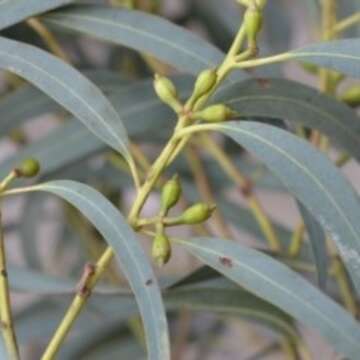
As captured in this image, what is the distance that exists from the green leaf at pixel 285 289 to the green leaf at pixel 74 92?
66mm

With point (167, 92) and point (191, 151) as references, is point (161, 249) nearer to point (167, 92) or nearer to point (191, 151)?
point (167, 92)

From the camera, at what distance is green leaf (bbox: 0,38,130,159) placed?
491 millimetres

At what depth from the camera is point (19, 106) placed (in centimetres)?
69

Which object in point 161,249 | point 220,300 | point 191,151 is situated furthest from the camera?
point 191,151

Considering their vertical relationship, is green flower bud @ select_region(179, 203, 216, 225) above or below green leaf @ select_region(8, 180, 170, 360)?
above

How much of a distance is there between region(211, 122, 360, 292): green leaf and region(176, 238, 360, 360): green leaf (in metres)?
0.02

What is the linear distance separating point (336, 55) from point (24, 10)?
0.17m

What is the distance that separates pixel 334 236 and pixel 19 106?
12.5 inches

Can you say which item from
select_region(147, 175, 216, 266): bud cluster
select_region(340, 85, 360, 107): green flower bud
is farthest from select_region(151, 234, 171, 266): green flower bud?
select_region(340, 85, 360, 107): green flower bud

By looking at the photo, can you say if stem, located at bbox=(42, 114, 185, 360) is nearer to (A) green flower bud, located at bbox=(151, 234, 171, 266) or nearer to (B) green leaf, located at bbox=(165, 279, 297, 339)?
(A) green flower bud, located at bbox=(151, 234, 171, 266)

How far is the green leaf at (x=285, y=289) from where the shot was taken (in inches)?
17.5

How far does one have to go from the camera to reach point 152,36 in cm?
54

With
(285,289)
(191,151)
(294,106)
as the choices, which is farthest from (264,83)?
(191,151)

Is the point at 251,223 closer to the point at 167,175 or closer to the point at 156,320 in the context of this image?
the point at 167,175
